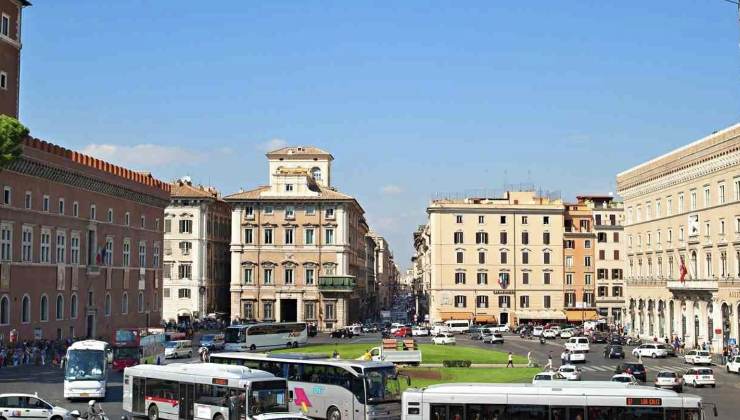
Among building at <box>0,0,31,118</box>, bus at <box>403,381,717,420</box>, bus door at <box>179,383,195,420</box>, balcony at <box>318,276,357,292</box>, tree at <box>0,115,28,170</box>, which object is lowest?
bus door at <box>179,383,195,420</box>

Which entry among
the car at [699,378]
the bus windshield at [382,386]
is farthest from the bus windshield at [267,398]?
the car at [699,378]

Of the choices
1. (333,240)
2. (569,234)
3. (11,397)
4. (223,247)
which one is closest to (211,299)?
(223,247)

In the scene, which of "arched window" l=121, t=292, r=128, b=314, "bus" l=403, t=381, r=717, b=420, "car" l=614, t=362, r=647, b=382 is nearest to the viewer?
"bus" l=403, t=381, r=717, b=420

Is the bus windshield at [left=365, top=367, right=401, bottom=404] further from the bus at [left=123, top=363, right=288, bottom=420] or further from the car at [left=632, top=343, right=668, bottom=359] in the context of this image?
the car at [left=632, top=343, right=668, bottom=359]

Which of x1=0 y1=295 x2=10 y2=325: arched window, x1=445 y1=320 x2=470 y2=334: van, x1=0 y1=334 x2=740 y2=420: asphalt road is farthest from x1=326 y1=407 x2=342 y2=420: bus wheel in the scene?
x1=445 y1=320 x2=470 y2=334: van

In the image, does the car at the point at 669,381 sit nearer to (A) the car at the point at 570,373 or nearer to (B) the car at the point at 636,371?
(B) the car at the point at 636,371

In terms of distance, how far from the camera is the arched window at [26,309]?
203 ft

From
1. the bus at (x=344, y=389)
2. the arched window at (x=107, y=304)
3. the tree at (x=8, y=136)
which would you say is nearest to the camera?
the bus at (x=344, y=389)

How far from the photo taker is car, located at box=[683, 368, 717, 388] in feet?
155

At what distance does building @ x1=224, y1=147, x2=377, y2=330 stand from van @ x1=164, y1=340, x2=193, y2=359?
3337cm

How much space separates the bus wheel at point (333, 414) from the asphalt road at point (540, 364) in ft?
23.8

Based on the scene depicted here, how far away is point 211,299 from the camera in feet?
345

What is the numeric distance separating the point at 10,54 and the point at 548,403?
5339cm

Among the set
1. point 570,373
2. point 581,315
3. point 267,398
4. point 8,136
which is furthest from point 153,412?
point 581,315
